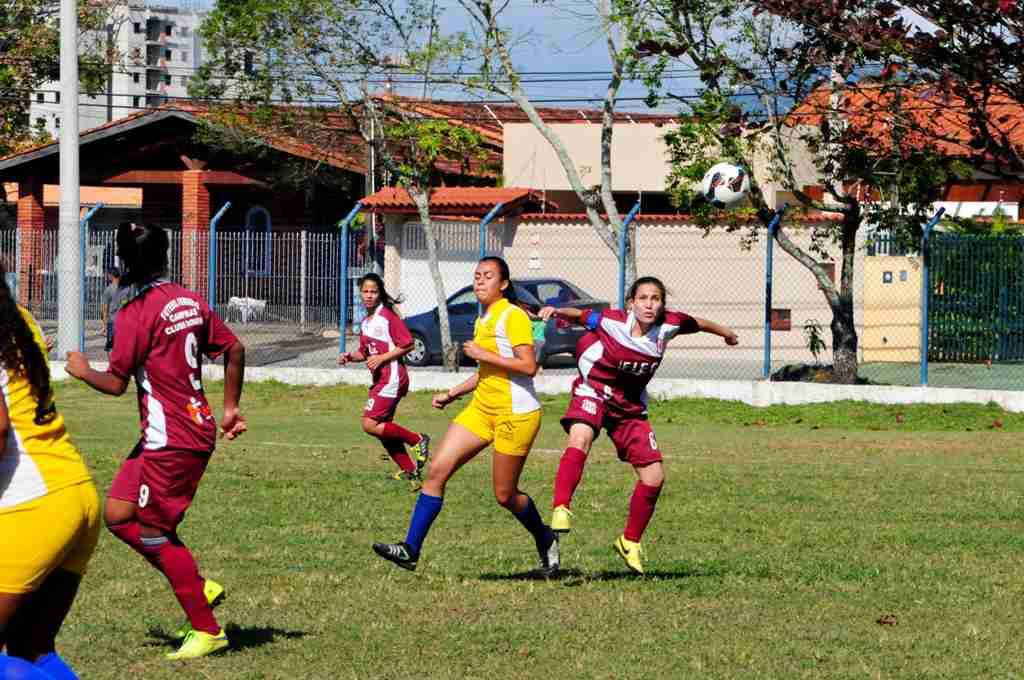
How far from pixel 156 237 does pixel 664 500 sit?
255 inches

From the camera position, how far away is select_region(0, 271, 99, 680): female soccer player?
16.0ft

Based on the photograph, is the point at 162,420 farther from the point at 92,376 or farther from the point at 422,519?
the point at 422,519

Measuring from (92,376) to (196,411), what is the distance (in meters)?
0.59

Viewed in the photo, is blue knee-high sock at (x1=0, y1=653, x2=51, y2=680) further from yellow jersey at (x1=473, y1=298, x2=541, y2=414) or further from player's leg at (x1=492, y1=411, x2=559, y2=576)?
yellow jersey at (x1=473, y1=298, x2=541, y2=414)

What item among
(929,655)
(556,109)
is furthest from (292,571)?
(556,109)

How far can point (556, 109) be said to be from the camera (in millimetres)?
49594

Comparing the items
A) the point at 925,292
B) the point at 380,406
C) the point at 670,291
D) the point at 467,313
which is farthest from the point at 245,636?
the point at 467,313

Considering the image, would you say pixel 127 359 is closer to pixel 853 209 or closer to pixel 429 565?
pixel 429 565

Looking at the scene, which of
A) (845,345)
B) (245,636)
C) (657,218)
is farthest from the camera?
(657,218)

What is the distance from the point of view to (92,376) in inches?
258

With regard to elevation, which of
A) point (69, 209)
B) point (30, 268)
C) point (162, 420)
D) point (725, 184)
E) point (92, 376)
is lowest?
point (162, 420)

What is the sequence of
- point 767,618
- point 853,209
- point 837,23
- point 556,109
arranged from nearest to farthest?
point 767,618 < point 837,23 < point 853,209 < point 556,109

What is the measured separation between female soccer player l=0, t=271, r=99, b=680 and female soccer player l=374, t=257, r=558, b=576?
12.6 ft

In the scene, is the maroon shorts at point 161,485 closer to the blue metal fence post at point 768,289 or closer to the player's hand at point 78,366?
the player's hand at point 78,366
